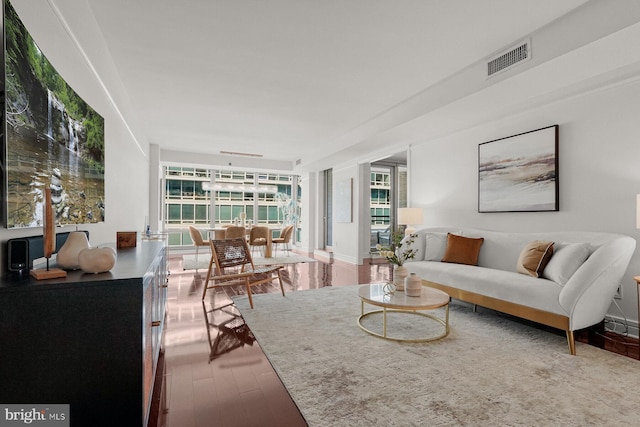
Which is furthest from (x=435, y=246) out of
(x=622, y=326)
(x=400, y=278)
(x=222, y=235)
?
(x=222, y=235)

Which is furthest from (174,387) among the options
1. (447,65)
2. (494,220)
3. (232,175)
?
(232,175)

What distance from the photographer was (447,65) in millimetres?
3484

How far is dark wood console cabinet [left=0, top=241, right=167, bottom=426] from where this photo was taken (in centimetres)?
130

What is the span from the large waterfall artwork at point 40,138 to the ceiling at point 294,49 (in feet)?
1.93

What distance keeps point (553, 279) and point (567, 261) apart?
0.68 feet

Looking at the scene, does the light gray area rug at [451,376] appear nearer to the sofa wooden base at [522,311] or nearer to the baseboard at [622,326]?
the sofa wooden base at [522,311]

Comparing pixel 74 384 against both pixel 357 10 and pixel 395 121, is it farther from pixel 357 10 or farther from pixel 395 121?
pixel 395 121

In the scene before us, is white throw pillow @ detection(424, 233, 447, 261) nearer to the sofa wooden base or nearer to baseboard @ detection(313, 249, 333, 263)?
the sofa wooden base

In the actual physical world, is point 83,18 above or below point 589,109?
above

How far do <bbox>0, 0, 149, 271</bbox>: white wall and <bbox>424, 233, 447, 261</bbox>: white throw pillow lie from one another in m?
3.87

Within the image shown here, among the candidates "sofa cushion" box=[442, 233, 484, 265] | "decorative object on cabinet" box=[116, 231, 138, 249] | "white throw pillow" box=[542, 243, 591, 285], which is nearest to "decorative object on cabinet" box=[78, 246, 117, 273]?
"decorative object on cabinet" box=[116, 231, 138, 249]

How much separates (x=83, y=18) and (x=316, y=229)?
7.37 meters

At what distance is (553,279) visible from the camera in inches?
118

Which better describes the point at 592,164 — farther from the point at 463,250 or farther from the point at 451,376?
the point at 451,376
